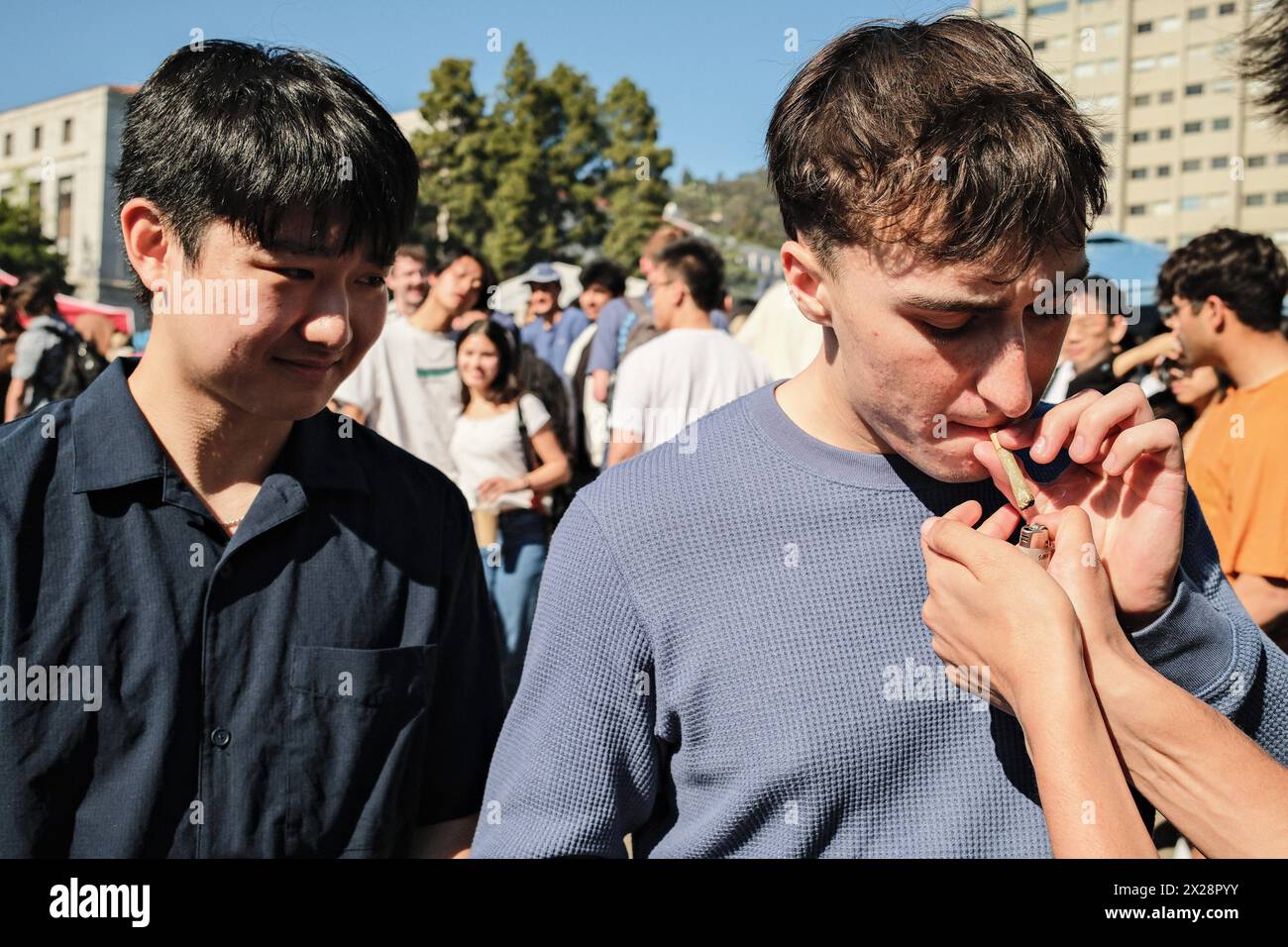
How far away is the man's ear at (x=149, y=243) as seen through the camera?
1814 millimetres

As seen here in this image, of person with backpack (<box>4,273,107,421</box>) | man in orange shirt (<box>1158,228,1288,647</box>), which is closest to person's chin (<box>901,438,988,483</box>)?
man in orange shirt (<box>1158,228,1288,647</box>)

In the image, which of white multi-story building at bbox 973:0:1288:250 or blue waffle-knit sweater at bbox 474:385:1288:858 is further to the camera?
white multi-story building at bbox 973:0:1288:250

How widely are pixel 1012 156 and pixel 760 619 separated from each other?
0.78 meters

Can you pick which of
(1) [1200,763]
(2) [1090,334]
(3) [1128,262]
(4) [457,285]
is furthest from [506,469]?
(3) [1128,262]

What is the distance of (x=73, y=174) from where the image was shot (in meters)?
34.2

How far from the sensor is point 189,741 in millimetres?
1709

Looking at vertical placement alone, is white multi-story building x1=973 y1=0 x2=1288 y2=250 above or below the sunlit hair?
above

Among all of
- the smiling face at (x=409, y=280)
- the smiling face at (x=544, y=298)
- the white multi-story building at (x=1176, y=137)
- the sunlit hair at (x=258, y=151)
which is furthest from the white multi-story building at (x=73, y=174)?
the white multi-story building at (x=1176, y=137)

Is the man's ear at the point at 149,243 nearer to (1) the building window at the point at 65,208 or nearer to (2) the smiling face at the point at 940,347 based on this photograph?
(2) the smiling face at the point at 940,347

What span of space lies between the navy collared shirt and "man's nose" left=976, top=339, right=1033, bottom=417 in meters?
1.02

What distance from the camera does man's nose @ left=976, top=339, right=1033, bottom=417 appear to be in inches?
62.4

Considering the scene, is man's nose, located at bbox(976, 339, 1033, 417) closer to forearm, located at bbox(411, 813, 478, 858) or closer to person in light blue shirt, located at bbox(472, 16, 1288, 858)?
person in light blue shirt, located at bbox(472, 16, 1288, 858)
